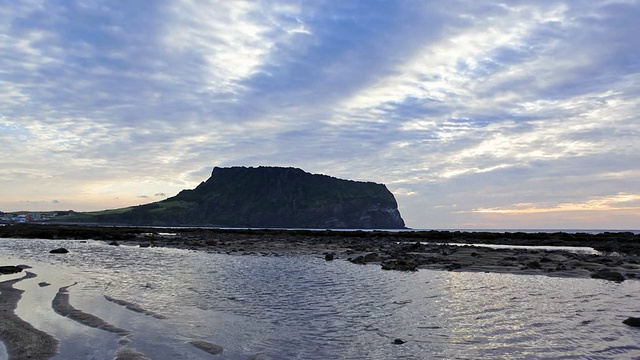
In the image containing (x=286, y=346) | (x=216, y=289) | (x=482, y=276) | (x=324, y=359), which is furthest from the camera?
(x=482, y=276)

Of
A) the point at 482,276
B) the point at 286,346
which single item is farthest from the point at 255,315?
the point at 482,276

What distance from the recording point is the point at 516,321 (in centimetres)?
1491

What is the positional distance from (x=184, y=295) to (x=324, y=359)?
37.9ft

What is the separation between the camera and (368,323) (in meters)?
14.6

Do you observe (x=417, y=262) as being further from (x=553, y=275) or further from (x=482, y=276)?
(x=553, y=275)

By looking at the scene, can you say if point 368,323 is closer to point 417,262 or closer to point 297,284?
point 297,284

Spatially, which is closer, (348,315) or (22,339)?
(22,339)

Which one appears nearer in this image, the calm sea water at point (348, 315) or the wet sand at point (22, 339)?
the wet sand at point (22, 339)

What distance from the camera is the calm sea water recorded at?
450 inches

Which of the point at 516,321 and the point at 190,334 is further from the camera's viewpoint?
the point at 516,321

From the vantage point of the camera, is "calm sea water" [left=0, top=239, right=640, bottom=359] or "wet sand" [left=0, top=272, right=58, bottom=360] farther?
"calm sea water" [left=0, top=239, right=640, bottom=359]

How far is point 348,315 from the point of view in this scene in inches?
627

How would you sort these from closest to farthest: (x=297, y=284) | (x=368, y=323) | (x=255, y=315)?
1. (x=368, y=323)
2. (x=255, y=315)
3. (x=297, y=284)

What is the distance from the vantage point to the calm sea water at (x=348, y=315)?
11.4 meters
